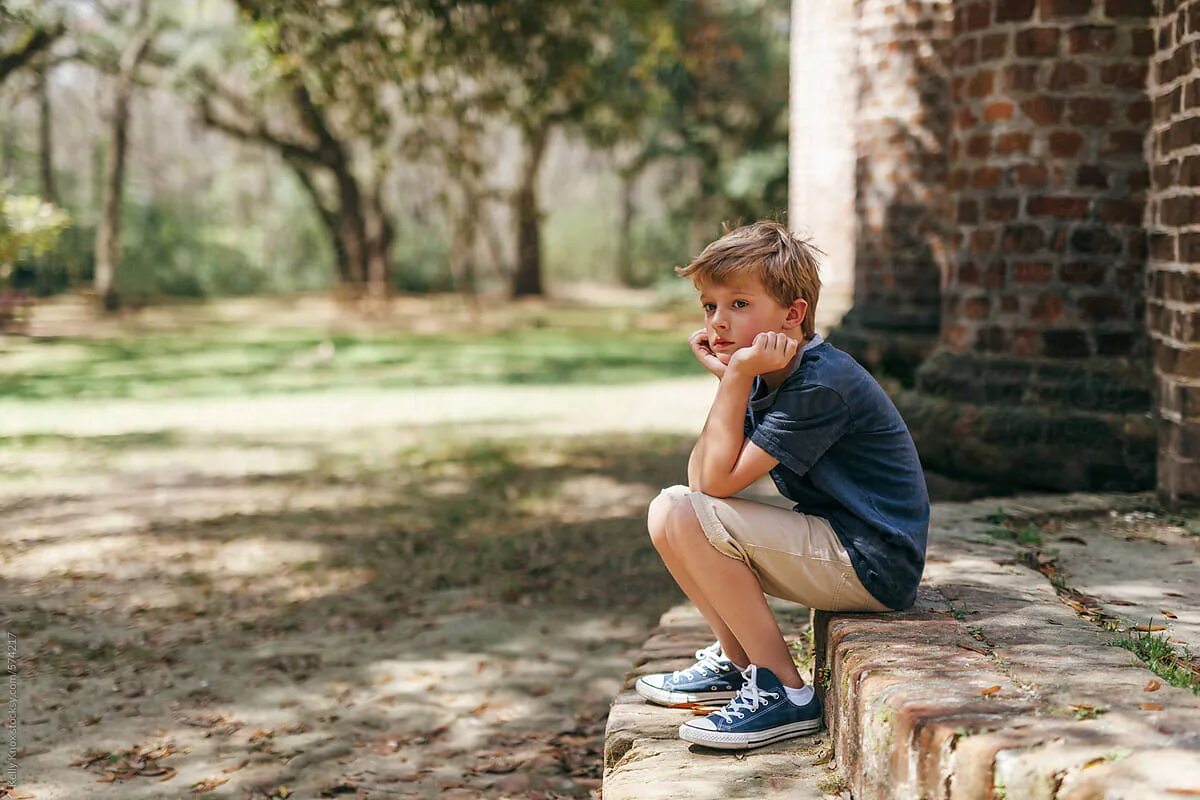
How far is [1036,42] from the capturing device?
18.5 feet

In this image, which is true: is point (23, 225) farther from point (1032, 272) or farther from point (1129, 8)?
point (1129, 8)

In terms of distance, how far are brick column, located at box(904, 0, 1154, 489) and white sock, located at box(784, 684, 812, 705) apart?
2803mm

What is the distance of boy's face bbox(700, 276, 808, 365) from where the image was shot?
3.24 meters

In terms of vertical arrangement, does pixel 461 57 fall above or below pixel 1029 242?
above

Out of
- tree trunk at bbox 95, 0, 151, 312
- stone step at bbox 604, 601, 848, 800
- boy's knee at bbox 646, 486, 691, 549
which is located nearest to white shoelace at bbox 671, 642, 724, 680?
stone step at bbox 604, 601, 848, 800

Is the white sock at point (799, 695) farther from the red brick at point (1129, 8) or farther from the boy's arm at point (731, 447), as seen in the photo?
the red brick at point (1129, 8)

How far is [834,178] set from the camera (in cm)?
1093

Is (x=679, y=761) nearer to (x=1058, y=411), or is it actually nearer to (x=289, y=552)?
(x=1058, y=411)

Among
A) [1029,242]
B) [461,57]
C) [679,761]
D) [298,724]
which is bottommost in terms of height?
[298,724]

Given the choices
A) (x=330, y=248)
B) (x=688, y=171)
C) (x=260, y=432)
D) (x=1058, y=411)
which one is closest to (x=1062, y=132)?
(x=1058, y=411)

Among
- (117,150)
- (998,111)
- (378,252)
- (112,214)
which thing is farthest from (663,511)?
(378,252)

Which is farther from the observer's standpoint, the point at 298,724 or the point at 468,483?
the point at 468,483

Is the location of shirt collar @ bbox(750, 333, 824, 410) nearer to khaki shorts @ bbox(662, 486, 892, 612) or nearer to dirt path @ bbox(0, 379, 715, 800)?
khaki shorts @ bbox(662, 486, 892, 612)

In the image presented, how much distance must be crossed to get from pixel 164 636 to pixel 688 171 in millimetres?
21448
